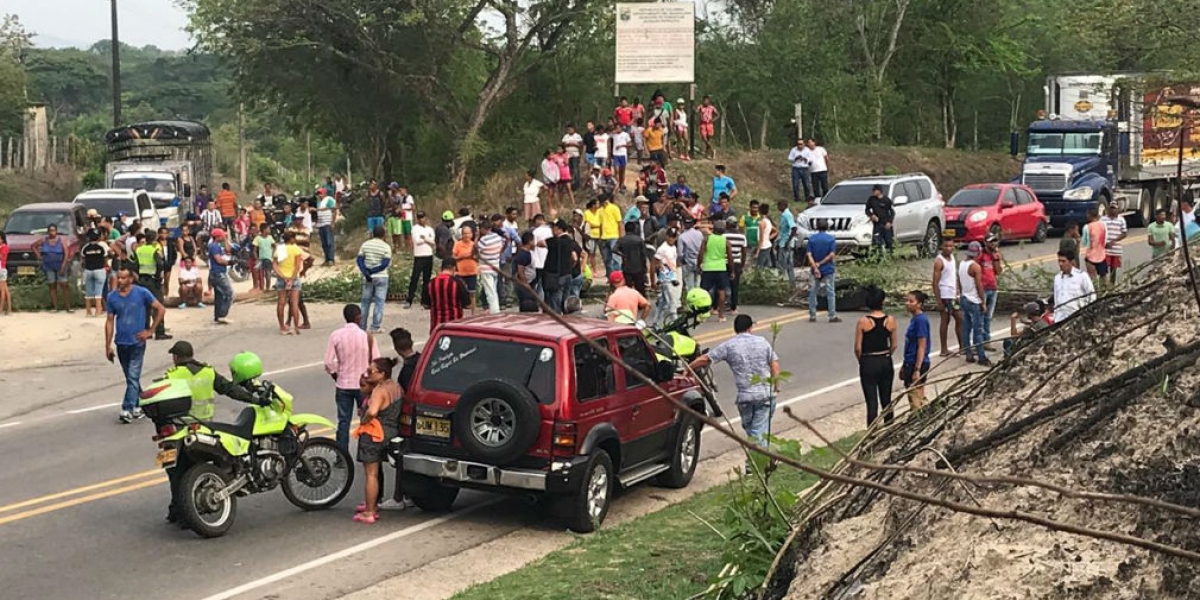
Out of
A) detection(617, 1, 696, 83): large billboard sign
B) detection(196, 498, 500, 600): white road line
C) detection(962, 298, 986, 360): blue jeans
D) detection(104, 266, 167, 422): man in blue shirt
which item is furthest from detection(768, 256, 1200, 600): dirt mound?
detection(617, 1, 696, 83): large billboard sign

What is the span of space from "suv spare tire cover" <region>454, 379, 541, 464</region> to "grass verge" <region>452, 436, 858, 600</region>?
88 cm

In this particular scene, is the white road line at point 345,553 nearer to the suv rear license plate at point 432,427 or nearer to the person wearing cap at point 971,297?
the suv rear license plate at point 432,427

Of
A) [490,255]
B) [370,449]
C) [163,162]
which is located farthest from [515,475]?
[163,162]

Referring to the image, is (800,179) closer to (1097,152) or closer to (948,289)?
(1097,152)

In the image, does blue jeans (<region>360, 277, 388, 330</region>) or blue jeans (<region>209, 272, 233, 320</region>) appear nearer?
blue jeans (<region>360, 277, 388, 330</region>)

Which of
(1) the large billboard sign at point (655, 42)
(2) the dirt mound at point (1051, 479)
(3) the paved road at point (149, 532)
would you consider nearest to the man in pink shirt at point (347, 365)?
(3) the paved road at point (149, 532)

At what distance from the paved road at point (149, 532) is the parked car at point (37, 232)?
11064mm

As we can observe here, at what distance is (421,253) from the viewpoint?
25.3 metres

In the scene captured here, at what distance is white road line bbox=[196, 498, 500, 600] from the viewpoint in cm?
1024

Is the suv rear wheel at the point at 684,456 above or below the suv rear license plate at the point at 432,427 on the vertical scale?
below

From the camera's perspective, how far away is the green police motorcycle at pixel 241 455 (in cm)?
1138

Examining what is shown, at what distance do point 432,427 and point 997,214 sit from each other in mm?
23312

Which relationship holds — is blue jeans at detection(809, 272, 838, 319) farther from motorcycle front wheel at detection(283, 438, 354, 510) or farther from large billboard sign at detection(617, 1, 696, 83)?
large billboard sign at detection(617, 1, 696, 83)

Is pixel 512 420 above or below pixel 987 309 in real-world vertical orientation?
below
